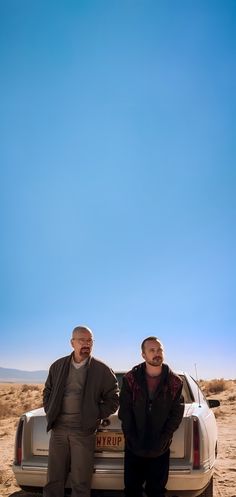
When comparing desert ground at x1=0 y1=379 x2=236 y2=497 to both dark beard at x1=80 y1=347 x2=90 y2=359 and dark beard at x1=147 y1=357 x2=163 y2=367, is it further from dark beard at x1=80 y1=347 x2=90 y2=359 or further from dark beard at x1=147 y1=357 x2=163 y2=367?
dark beard at x1=147 y1=357 x2=163 y2=367

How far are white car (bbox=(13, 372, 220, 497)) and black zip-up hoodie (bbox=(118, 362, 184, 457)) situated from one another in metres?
0.43

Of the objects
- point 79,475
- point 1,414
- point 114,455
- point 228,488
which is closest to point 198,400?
point 114,455

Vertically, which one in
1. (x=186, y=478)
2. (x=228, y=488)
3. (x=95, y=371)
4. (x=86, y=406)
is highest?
(x=95, y=371)

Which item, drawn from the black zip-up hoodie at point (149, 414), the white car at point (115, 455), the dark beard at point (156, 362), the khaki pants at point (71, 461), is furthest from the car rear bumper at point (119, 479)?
the dark beard at point (156, 362)

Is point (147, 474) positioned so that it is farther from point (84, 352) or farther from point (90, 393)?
point (84, 352)

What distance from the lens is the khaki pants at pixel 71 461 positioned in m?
4.42

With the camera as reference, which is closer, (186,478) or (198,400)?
(186,478)

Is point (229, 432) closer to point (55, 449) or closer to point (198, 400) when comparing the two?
point (198, 400)

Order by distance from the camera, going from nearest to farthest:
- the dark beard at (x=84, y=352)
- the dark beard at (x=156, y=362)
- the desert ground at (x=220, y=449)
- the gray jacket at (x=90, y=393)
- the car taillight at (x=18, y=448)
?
the dark beard at (x=156, y=362), the gray jacket at (x=90, y=393), the dark beard at (x=84, y=352), the car taillight at (x=18, y=448), the desert ground at (x=220, y=449)

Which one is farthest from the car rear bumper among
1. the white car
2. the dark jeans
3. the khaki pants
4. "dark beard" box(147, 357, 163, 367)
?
"dark beard" box(147, 357, 163, 367)

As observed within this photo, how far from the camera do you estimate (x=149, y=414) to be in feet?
13.8

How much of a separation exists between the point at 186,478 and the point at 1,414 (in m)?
16.4

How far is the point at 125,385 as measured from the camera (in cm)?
434

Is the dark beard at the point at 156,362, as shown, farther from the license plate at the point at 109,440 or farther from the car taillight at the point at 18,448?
the car taillight at the point at 18,448
